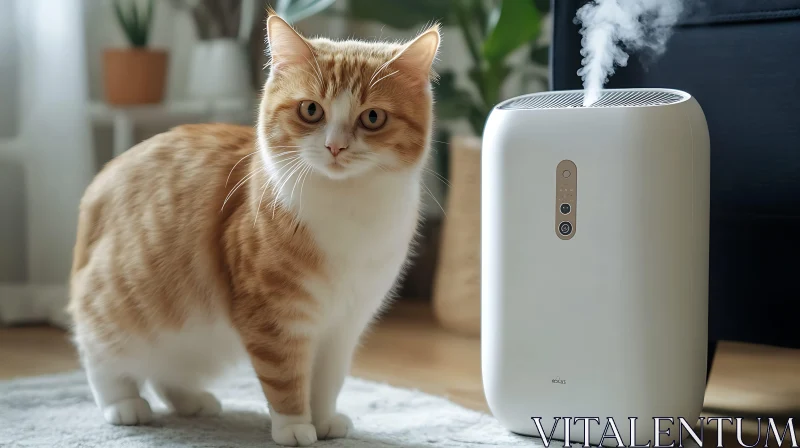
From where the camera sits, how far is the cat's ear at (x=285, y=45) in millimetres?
1150

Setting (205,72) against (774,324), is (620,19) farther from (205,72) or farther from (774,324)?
(205,72)

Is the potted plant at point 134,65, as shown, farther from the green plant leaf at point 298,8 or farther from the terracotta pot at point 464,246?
the terracotta pot at point 464,246

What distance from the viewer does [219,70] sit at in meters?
2.30

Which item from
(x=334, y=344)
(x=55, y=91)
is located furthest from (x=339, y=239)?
(x=55, y=91)

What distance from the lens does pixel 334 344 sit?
129 centimetres

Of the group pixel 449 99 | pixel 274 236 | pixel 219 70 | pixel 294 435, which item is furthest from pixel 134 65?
pixel 294 435

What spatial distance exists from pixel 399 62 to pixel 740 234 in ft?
1.88

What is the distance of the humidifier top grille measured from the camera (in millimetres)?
1170

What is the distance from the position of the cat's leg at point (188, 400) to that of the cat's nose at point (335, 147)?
1.72 ft

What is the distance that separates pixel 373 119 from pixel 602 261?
0.35 m

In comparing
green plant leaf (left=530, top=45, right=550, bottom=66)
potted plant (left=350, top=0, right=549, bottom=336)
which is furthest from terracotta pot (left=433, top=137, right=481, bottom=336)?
green plant leaf (left=530, top=45, right=550, bottom=66)

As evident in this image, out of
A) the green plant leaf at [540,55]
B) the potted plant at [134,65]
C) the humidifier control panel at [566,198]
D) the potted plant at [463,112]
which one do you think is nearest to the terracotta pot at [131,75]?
the potted plant at [134,65]

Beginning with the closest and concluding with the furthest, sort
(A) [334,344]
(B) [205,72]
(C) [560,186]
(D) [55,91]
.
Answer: (C) [560,186]
(A) [334,344]
(D) [55,91]
(B) [205,72]

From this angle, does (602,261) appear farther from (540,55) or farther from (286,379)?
(540,55)
